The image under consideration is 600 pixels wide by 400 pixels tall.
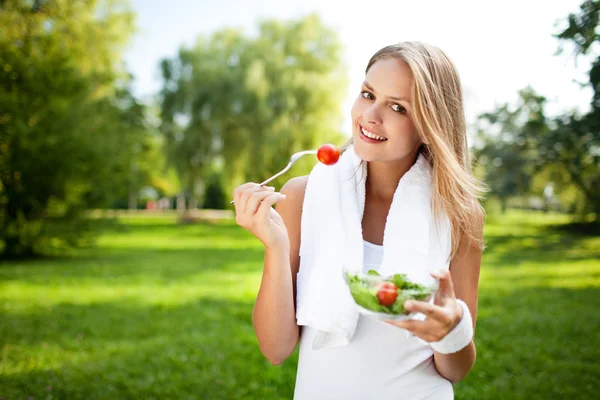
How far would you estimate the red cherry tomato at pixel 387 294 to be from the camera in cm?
153

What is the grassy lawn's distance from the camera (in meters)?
4.91

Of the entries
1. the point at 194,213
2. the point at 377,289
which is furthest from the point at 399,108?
the point at 194,213

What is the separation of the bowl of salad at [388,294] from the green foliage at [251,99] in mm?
22224

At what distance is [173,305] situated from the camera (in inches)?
331

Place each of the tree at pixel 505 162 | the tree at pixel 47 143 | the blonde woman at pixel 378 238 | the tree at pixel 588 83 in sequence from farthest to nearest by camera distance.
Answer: the tree at pixel 505 162 < the tree at pixel 47 143 < the tree at pixel 588 83 < the blonde woman at pixel 378 238

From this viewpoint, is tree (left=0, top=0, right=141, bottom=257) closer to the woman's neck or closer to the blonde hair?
the woman's neck

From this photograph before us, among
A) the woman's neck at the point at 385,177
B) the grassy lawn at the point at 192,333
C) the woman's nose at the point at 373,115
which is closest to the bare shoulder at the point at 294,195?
the woman's neck at the point at 385,177

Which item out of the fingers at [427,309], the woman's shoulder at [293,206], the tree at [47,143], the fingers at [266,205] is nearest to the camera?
the fingers at [427,309]

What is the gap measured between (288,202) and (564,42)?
A: 2.30 metres

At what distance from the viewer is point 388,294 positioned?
5.03 ft

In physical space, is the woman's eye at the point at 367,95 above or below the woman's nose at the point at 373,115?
above

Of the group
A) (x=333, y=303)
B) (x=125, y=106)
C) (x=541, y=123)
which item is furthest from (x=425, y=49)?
(x=125, y=106)

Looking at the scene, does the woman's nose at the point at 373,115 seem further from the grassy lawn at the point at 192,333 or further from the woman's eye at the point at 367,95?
the grassy lawn at the point at 192,333

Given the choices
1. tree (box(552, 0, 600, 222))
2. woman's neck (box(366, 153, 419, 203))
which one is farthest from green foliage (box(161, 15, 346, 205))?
woman's neck (box(366, 153, 419, 203))
